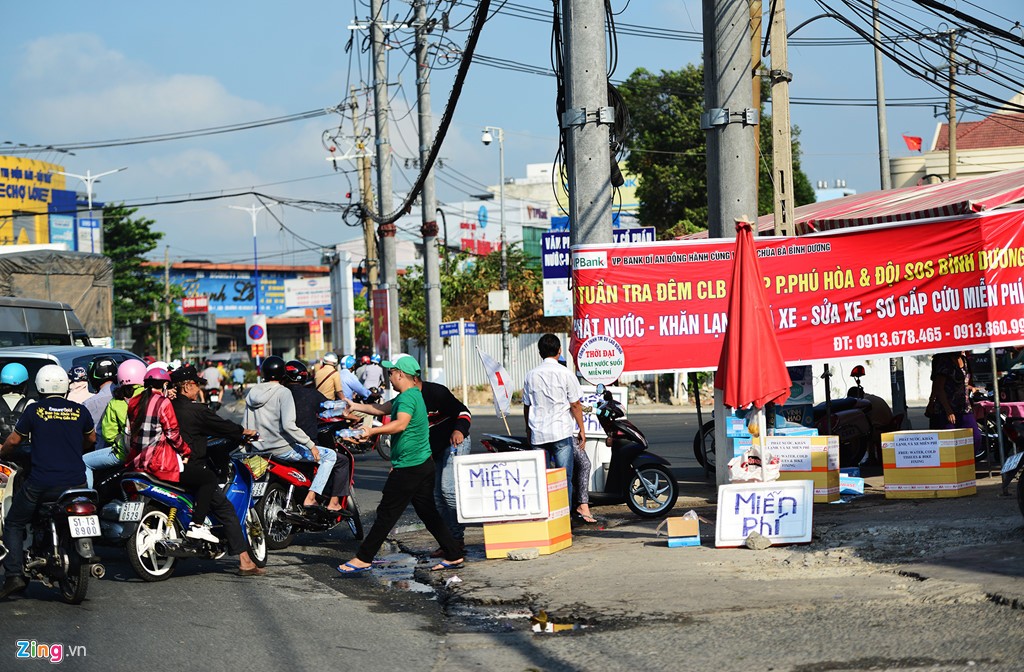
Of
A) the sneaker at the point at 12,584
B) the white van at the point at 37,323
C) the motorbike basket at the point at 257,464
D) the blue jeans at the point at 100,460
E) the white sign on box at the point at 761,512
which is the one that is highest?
the white van at the point at 37,323

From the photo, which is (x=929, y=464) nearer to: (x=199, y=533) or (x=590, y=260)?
(x=590, y=260)

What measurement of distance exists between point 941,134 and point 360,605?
49031 millimetres

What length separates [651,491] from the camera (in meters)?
11.9

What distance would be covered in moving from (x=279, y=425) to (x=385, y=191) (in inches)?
672

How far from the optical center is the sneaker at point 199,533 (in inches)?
369

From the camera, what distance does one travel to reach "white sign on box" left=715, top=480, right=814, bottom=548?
9.62 m

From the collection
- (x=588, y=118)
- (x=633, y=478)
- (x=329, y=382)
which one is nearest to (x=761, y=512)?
(x=633, y=478)

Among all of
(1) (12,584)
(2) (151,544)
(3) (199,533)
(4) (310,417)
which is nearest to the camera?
(1) (12,584)

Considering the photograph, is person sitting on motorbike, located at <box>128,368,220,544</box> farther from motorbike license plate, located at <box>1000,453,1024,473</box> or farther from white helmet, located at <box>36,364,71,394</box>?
motorbike license plate, located at <box>1000,453,1024,473</box>

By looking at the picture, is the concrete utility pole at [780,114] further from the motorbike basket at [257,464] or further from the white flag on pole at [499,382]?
the motorbike basket at [257,464]

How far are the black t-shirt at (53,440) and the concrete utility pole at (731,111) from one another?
6.56 meters

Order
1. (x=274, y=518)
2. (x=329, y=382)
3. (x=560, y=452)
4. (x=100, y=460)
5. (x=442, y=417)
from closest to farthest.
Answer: (x=100, y=460) → (x=442, y=417) → (x=274, y=518) → (x=560, y=452) → (x=329, y=382)

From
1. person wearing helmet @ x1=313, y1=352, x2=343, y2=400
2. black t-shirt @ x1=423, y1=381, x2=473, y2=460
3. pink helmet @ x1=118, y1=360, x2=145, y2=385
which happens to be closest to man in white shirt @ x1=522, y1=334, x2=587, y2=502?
black t-shirt @ x1=423, y1=381, x2=473, y2=460

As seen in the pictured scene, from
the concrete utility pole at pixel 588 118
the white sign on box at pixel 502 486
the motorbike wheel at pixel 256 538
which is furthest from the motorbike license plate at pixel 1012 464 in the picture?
the motorbike wheel at pixel 256 538
